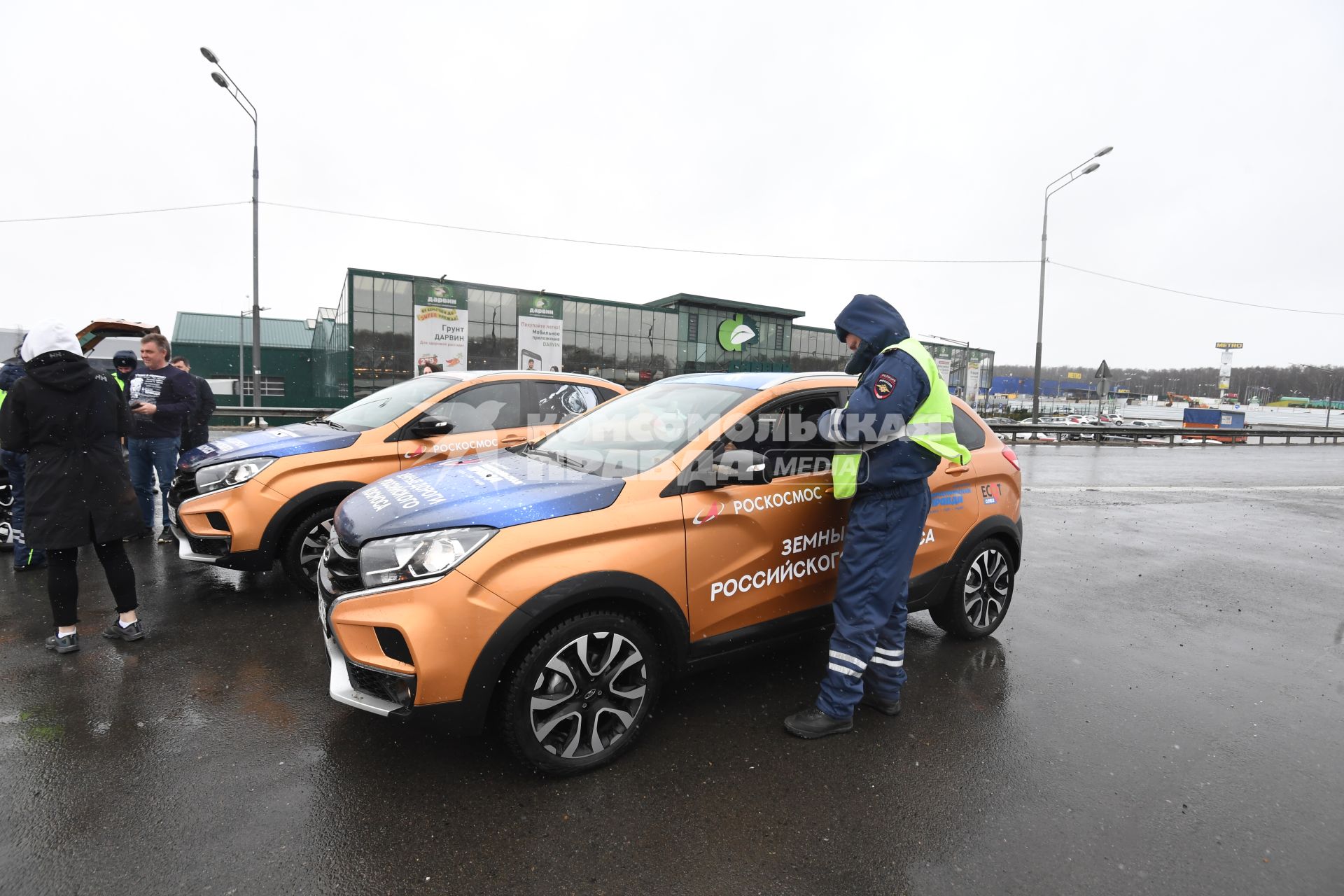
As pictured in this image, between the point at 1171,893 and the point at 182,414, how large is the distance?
23.3 ft

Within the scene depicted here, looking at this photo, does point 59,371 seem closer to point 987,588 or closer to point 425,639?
point 425,639

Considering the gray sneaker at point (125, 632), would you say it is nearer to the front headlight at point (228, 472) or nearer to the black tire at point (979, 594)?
the front headlight at point (228, 472)

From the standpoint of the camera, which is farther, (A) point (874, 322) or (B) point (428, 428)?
(B) point (428, 428)

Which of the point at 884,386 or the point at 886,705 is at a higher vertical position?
the point at 884,386

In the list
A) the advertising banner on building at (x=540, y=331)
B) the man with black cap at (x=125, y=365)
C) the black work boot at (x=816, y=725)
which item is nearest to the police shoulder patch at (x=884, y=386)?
the black work boot at (x=816, y=725)

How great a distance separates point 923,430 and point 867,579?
0.72m

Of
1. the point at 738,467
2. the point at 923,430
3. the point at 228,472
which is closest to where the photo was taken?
the point at 738,467

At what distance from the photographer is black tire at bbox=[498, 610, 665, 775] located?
2477mm

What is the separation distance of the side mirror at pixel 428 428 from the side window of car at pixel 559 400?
794 mm

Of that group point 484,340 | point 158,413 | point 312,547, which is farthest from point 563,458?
point 484,340

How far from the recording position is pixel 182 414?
5.69m

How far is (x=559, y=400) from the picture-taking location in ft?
18.2

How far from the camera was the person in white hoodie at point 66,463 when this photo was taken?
3.48 m

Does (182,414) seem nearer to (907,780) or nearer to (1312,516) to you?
(907,780)
